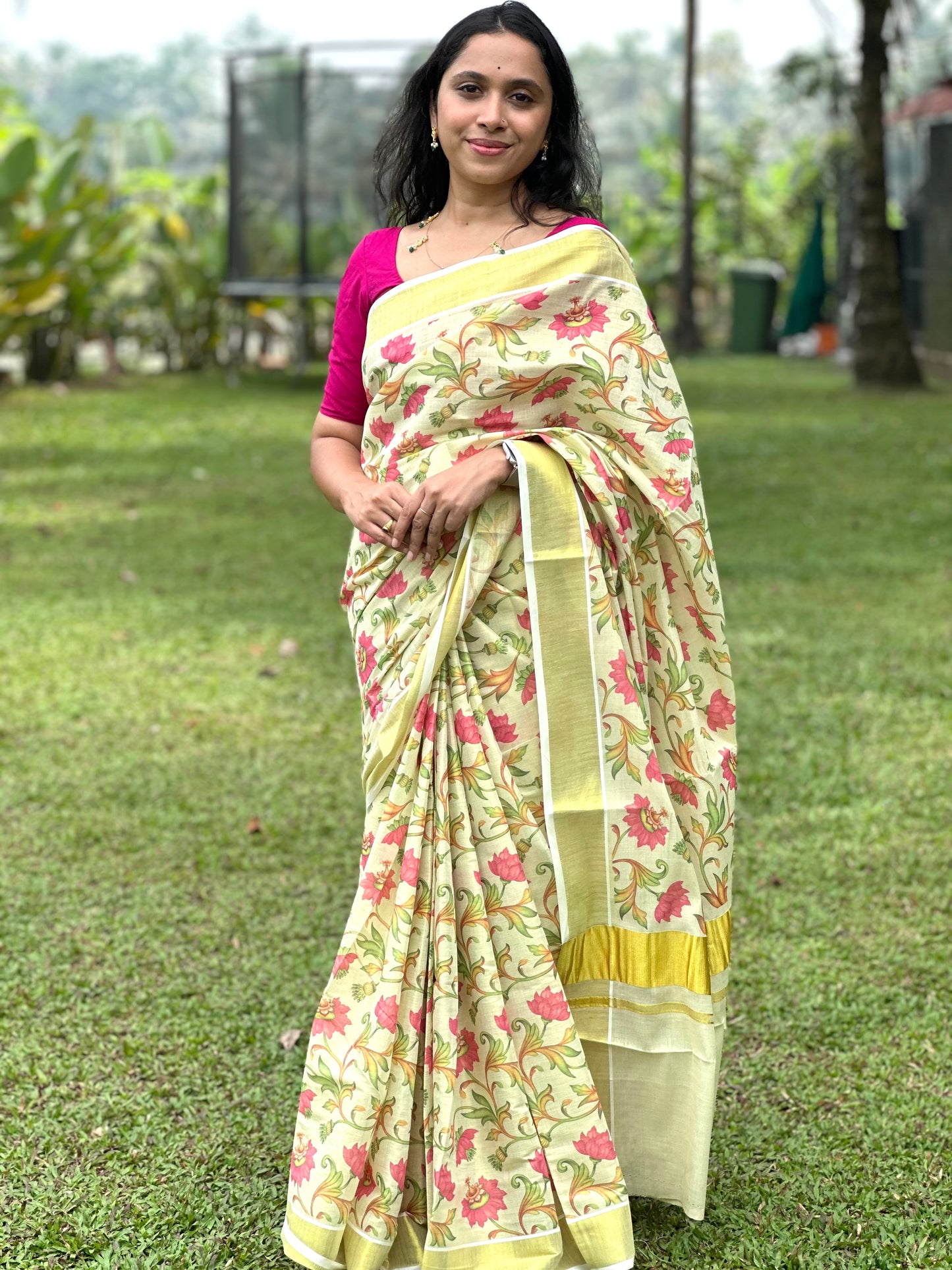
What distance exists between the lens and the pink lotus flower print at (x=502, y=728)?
232cm

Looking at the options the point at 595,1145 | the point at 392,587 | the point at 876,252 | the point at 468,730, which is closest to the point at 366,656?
the point at 392,587

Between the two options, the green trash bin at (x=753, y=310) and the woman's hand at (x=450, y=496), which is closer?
the woman's hand at (x=450, y=496)

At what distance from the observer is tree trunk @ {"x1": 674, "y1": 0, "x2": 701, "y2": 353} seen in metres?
19.3

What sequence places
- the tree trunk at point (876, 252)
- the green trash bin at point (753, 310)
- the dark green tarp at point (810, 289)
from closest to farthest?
1. the tree trunk at point (876, 252)
2. the dark green tarp at point (810, 289)
3. the green trash bin at point (753, 310)

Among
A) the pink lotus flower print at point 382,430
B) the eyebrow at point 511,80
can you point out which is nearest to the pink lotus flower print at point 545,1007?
the pink lotus flower print at point 382,430

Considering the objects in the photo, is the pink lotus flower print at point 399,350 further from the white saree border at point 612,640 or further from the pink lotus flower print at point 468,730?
the pink lotus flower print at point 468,730

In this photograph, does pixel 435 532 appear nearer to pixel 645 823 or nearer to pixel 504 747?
pixel 504 747

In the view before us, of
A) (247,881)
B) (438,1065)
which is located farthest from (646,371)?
(247,881)

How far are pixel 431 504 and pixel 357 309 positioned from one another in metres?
0.40

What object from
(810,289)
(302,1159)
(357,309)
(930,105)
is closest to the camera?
(302,1159)

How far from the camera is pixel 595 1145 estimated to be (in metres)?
2.33

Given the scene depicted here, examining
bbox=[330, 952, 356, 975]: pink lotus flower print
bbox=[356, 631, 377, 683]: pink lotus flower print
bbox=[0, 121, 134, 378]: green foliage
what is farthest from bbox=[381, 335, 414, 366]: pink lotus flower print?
bbox=[0, 121, 134, 378]: green foliage

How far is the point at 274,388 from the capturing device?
14820 millimetres

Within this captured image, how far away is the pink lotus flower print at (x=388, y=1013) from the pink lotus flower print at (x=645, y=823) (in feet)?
1.44
